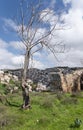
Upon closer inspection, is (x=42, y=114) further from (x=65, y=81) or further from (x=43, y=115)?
(x=65, y=81)

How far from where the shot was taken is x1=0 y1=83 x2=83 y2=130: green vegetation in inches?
715

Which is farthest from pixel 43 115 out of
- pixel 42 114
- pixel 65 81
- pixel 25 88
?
pixel 65 81

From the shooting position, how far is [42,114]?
20969mm

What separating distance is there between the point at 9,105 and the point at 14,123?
15.9 ft

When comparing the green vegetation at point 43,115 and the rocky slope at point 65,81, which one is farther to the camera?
the rocky slope at point 65,81

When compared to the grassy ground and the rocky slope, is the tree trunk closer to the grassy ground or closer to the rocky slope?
the grassy ground

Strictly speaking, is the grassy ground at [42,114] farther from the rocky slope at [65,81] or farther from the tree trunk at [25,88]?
the rocky slope at [65,81]

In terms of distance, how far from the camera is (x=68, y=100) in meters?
25.1

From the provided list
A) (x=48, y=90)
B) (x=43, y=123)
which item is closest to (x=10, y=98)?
(x=43, y=123)

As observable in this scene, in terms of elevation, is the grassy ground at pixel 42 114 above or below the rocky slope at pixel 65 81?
below

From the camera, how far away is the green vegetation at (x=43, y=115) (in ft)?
59.6

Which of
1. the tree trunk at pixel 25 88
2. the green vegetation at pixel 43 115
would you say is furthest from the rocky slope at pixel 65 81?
the tree trunk at pixel 25 88

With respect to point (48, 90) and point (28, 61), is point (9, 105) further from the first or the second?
point (48, 90)

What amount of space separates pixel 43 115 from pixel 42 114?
0.34 metres
